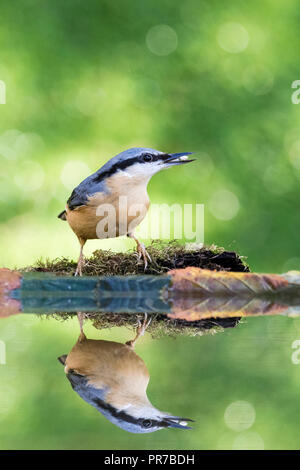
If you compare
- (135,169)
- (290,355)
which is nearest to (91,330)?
(290,355)

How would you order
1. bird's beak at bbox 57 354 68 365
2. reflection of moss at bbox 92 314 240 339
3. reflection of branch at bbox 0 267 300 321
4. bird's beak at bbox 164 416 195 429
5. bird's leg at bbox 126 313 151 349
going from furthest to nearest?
reflection of branch at bbox 0 267 300 321, reflection of moss at bbox 92 314 240 339, bird's leg at bbox 126 313 151 349, bird's beak at bbox 57 354 68 365, bird's beak at bbox 164 416 195 429

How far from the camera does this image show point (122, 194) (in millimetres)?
3111

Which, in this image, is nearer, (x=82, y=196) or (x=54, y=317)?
(x=54, y=317)

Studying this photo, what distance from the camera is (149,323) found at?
2.22m

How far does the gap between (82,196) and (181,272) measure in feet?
2.29

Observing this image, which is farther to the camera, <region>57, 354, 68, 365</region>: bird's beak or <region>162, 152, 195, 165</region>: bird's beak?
<region>162, 152, 195, 165</region>: bird's beak

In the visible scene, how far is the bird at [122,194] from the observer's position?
3088mm

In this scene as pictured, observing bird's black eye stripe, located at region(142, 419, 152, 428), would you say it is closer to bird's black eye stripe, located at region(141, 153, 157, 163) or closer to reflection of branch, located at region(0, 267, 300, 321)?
reflection of branch, located at region(0, 267, 300, 321)

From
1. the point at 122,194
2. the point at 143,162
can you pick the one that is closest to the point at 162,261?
the point at 122,194

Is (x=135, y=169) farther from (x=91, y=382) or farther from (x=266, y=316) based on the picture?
(x=91, y=382)

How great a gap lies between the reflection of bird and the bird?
1.33 meters

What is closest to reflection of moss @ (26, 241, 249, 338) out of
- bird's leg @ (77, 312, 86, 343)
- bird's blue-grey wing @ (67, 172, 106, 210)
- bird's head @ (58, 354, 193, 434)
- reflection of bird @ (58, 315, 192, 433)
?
bird's blue-grey wing @ (67, 172, 106, 210)

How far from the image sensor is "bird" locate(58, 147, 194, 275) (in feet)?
10.1

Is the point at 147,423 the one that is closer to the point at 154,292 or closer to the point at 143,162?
the point at 154,292
